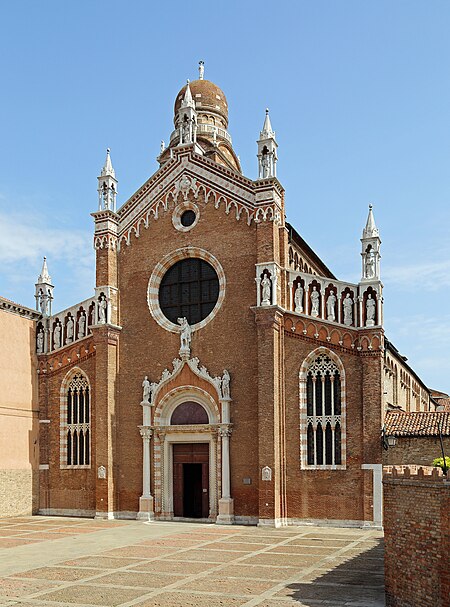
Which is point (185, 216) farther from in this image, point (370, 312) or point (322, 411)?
point (322, 411)

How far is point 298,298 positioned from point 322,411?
13.4 ft

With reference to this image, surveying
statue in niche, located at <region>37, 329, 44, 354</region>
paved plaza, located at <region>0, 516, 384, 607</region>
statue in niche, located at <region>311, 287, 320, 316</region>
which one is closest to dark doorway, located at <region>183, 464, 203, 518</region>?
paved plaza, located at <region>0, 516, 384, 607</region>

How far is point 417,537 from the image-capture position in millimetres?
11625

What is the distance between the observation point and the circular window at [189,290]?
2800 cm

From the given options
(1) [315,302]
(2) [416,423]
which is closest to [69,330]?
(1) [315,302]

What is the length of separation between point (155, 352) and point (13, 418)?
6.21 metres

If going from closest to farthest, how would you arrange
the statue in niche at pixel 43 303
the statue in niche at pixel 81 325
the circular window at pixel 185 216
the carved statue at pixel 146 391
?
the carved statue at pixel 146 391
the circular window at pixel 185 216
the statue in niche at pixel 81 325
the statue in niche at pixel 43 303

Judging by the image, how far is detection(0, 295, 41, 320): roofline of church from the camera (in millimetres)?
29022

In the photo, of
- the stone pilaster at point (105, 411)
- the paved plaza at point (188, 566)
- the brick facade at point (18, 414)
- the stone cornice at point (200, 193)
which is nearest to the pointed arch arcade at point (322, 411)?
the paved plaza at point (188, 566)

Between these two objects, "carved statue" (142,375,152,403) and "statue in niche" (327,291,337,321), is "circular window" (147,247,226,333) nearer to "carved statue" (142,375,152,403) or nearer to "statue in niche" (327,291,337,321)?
"carved statue" (142,375,152,403)

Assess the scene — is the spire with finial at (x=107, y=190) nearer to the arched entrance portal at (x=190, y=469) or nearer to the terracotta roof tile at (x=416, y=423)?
the arched entrance portal at (x=190, y=469)

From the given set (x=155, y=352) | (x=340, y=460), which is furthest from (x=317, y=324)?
(x=155, y=352)

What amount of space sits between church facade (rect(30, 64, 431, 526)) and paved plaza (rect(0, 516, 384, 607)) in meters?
1.89

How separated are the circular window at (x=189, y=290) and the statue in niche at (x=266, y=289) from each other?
7.24ft
